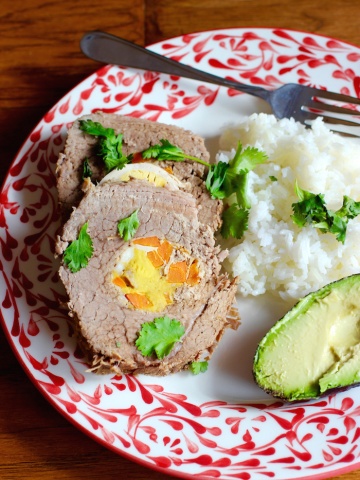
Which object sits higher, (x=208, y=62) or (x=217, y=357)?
(x=208, y=62)

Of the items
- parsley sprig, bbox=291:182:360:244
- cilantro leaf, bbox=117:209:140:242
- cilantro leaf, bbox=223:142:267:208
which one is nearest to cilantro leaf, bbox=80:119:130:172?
cilantro leaf, bbox=117:209:140:242

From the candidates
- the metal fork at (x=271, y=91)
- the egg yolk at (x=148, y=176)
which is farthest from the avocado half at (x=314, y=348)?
the metal fork at (x=271, y=91)

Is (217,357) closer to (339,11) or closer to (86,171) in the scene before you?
(86,171)

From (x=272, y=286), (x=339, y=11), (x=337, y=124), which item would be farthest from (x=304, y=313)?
(x=339, y=11)

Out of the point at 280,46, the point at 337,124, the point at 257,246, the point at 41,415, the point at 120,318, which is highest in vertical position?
the point at 280,46

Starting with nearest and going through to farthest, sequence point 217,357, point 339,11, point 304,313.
A: point 304,313
point 217,357
point 339,11

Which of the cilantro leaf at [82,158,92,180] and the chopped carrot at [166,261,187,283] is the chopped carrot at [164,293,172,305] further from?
the cilantro leaf at [82,158,92,180]
